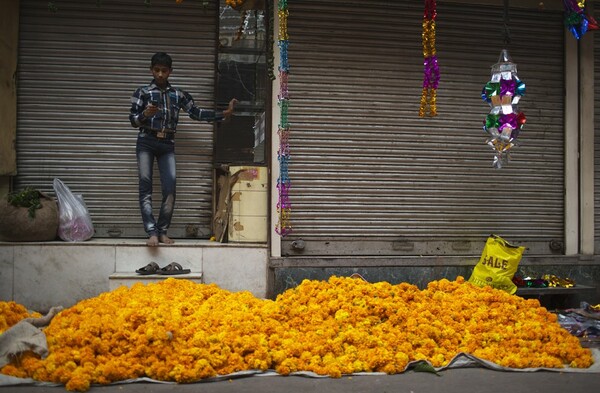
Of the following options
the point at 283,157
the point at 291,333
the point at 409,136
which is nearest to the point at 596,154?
the point at 409,136

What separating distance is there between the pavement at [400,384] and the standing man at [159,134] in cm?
296

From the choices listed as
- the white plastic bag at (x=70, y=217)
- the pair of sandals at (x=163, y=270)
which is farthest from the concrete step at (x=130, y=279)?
the white plastic bag at (x=70, y=217)

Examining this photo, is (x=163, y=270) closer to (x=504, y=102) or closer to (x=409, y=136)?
(x=409, y=136)

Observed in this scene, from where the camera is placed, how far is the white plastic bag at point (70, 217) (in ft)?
25.2

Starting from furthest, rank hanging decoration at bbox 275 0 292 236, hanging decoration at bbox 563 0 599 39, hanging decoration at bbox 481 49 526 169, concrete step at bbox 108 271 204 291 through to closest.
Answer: hanging decoration at bbox 275 0 292 236 → concrete step at bbox 108 271 204 291 → hanging decoration at bbox 481 49 526 169 → hanging decoration at bbox 563 0 599 39

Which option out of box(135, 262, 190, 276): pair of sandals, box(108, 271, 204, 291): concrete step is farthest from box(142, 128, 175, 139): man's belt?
box(108, 271, 204, 291): concrete step

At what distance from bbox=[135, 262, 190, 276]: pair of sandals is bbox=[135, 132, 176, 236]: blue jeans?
0.55m

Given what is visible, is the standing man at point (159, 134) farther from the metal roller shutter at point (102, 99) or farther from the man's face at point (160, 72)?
the metal roller shutter at point (102, 99)

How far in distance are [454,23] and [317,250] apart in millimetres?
3783

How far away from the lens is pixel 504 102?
6.64m

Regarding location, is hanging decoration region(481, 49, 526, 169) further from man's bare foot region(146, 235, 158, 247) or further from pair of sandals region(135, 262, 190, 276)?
man's bare foot region(146, 235, 158, 247)

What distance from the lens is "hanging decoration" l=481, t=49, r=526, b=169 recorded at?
259 inches

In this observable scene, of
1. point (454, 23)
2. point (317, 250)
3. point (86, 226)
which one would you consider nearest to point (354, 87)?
point (454, 23)

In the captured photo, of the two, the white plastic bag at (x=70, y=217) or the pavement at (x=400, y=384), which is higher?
the white plastic bag at (x=70, y=217)
